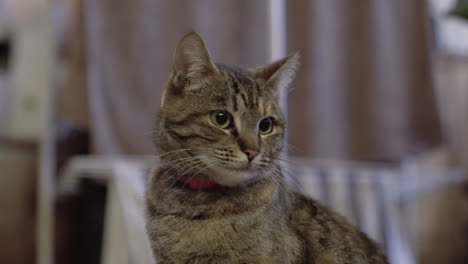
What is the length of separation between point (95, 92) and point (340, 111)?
865 millimetres

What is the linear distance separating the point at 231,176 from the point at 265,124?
0.38 feet

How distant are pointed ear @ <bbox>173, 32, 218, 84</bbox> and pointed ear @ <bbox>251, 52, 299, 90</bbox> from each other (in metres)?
0.09

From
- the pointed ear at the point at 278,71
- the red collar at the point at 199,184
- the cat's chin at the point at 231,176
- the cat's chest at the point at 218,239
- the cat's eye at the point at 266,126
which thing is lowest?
the cat's chest at the point at 218,239

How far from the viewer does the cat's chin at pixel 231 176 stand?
79 cm

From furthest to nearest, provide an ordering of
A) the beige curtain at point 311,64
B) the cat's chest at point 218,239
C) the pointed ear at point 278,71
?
the beige curtain at point 311,64
the pointed ear at point 278,71
the cat's chest at point 218,239

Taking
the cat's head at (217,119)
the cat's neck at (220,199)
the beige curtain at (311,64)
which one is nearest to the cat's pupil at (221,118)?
the cat's head at (217,119)

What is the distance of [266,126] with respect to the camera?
86 centimetres

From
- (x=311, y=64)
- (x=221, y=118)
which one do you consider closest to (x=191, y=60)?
(x=221, y=118)

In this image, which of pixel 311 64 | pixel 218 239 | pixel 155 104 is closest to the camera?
pixel 218 239

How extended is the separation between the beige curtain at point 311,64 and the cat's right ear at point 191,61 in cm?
69

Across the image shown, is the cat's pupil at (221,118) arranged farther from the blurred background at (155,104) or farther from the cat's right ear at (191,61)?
the blurred background at (155,104)

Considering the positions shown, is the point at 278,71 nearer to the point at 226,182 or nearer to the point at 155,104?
the point at 226,182

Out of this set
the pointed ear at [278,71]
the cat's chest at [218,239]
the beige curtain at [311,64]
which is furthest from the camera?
the beige curtain at [311,64]

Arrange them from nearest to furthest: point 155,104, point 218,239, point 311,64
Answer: point 218,239
point 155,104
point 311,64
